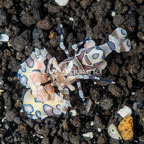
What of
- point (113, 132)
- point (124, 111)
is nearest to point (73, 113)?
point (113, 132)

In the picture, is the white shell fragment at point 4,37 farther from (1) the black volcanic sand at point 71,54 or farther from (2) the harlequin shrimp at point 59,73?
(2) the harlequin shrimp at point 59,73

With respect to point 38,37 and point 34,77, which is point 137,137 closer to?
point 34,77

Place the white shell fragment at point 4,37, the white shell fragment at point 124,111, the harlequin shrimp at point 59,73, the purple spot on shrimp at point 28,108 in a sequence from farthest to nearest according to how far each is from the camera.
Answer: the white shell fragment at point 4,37 < the purple spot on shrimp at point 28,108 < the white shell fragment at point 124,111 < the harlequin shrimp at point 59,73

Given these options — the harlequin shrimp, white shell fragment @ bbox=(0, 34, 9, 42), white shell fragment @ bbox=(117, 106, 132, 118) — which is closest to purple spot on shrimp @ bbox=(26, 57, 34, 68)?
A: the harlequin shrimp

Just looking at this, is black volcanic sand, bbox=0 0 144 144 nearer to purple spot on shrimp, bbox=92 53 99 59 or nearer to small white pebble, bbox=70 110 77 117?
small white pebble, bbox=70 110 77 117

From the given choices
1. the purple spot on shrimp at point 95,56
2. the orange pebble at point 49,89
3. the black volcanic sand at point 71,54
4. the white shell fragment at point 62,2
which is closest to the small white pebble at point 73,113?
the black volcanic sand at point 71,54

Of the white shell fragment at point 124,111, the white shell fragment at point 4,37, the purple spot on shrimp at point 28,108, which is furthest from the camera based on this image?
the white shell fragment at point 4,37

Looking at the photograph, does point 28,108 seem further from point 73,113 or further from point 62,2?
point 62,2
